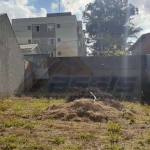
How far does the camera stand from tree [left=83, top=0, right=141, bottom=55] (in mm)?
29984

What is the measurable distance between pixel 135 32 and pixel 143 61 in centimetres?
1631

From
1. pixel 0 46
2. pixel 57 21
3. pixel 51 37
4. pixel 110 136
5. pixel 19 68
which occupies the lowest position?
pixel 110 136

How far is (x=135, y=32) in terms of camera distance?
30.7 meters

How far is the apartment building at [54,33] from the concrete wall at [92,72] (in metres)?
14.9

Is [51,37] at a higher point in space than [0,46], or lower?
higher

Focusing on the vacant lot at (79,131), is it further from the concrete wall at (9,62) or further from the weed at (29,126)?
the concrete wall at (9,62)

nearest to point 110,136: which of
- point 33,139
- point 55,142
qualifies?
point 55,142

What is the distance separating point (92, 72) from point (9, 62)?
6.66m

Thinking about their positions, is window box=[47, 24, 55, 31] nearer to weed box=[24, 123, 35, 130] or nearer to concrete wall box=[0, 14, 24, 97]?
concrete wall box=[0, 14, 24, 97]

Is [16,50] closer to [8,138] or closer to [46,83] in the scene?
[46,83]

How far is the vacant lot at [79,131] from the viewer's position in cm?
397

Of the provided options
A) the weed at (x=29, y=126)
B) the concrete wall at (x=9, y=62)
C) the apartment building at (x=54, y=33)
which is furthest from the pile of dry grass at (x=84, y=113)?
the apartment building at (x=54, y=33)

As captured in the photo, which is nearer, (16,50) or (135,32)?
(16,50)

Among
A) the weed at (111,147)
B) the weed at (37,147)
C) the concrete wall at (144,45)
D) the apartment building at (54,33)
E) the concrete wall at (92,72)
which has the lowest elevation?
the weed at (111,147)
